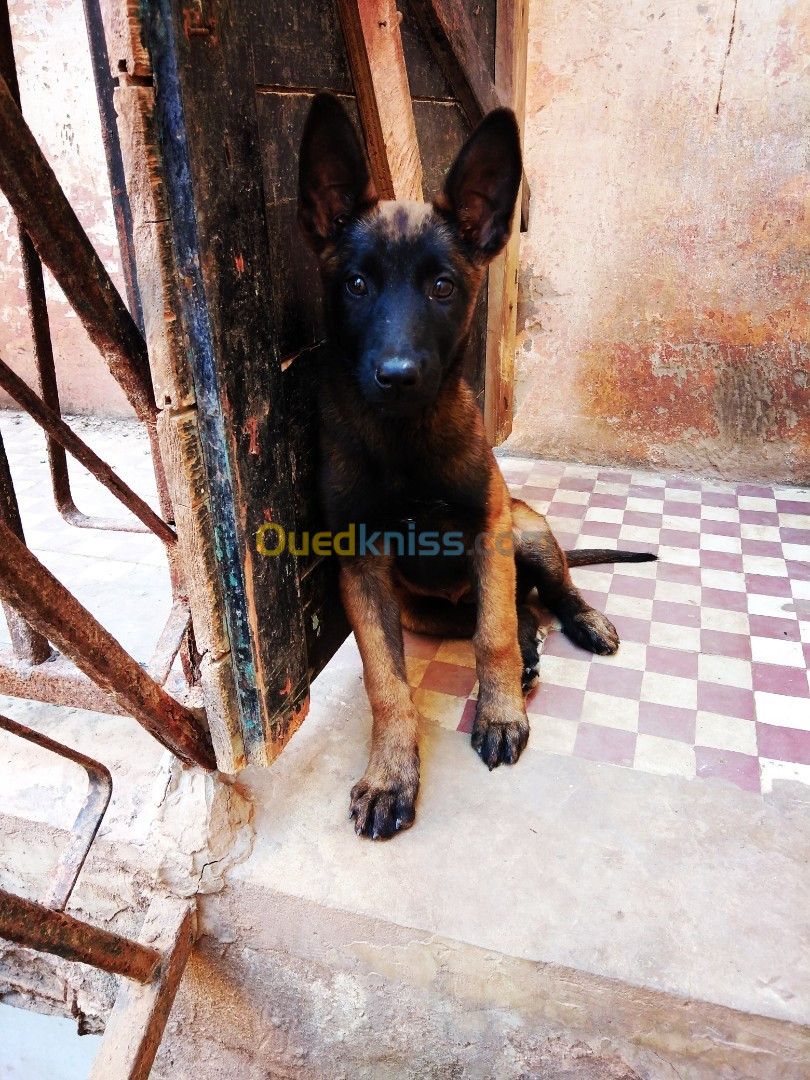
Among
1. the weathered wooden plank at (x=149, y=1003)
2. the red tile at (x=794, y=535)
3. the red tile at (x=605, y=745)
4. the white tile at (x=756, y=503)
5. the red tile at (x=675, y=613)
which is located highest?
the white tile at (x=756, y=503)

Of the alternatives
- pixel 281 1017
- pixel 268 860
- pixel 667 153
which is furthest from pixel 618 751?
pixel 667 153

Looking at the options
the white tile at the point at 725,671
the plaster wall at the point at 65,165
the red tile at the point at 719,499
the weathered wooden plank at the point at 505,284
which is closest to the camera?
the white tile at the point at 725,671

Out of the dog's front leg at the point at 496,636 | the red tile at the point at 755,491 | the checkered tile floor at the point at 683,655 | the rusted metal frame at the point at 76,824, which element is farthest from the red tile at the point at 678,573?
the rusted metal frame at the point at 76,824

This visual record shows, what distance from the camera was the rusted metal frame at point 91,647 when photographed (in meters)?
1.23

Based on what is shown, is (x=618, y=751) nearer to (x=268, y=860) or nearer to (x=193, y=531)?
(x=268, y=860)

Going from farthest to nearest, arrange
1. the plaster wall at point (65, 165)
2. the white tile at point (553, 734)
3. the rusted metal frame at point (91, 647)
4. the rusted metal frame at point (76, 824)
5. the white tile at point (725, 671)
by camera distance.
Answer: the plaster wall at point (65, 165), the white tile at point (725, 671), the white tile at point (553, 734), the rusted metal frame at point (76, 824), the rusted metal frame at point (91, 647)

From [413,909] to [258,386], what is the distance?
1.17 m

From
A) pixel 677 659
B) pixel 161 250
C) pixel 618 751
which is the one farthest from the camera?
pixel 677 659

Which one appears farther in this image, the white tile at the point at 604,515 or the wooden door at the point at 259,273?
the white tile at the point at 604,515

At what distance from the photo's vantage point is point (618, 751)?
202cm

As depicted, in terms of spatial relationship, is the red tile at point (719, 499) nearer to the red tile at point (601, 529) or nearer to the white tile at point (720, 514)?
the white tile at point (720, 514)

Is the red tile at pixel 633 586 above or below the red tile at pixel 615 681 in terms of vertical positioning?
above

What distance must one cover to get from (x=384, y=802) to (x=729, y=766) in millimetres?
918

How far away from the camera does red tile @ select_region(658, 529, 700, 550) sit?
10.2ft
